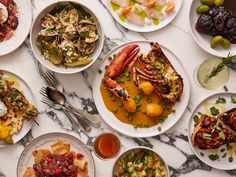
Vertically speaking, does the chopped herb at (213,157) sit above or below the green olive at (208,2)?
below

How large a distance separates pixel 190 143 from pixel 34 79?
1.00 metres

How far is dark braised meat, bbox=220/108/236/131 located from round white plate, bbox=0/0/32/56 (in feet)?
4.08

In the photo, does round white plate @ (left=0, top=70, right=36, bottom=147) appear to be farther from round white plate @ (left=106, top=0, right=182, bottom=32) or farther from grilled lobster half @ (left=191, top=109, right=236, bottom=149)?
grilled lobster half @ (left=191, top=109, right=236, bottom=149)

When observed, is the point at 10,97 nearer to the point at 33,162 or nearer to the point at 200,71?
the point at 33,162

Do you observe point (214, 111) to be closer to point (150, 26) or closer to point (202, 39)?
point (202, 39)

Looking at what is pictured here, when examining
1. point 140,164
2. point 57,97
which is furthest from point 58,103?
point 140,164

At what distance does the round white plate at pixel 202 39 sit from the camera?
3258 mm

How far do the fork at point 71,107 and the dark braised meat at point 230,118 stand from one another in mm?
729

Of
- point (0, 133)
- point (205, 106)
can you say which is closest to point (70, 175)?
point (0, 133)

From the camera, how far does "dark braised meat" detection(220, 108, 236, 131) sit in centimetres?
316

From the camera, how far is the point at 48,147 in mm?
3314

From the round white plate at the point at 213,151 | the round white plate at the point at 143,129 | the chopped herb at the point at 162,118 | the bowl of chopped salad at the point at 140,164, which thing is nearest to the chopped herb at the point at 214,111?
the round white plate at the point at 213,151

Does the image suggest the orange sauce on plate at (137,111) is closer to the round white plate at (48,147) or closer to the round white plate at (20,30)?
the round white plate at (48,147)

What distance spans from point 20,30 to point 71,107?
0.54 meters
